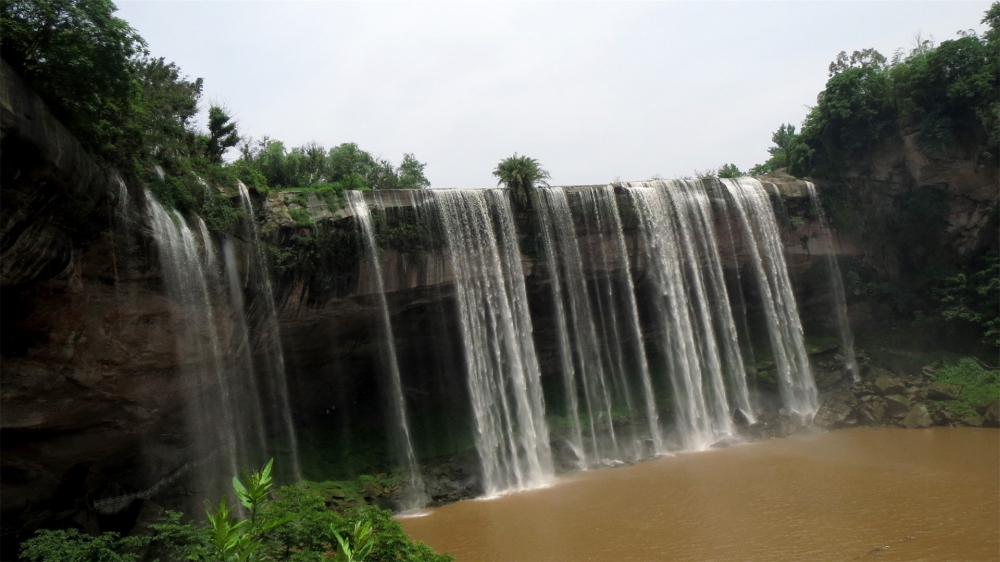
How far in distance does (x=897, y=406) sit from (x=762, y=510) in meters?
11.6

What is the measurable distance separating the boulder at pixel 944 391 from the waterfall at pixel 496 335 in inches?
532

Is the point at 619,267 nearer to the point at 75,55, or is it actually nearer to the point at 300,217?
the point at 300,217

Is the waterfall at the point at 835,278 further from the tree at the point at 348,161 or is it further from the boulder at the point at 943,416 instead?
the tree at the point at 348,161

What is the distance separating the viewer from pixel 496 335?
64.4 feet

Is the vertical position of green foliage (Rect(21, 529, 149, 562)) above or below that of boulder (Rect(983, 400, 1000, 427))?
above

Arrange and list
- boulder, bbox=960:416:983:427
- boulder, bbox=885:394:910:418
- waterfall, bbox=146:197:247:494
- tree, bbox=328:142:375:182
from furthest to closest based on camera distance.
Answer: tree, bbox=328:142:375:182 → boulder, bbox=885:394:910:418 → boulder, bbox=960:416:983:427 → waterfall, bbox=146:197:247:494

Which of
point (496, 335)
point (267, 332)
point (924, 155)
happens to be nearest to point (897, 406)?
point (924, 155)

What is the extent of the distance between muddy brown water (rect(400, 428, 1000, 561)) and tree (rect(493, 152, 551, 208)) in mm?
8699

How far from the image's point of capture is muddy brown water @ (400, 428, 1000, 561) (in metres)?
11.5

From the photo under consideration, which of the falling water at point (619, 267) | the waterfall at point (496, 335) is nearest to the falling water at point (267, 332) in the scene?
the waterfall at point (496, 335)

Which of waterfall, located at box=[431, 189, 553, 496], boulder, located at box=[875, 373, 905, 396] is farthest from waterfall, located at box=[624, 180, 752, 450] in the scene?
waterfall, located at box=[431, 189, 553, 496]

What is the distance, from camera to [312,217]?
17469mm

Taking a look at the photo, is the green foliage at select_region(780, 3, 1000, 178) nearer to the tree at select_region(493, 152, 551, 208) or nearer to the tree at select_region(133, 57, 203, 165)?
the tree at select_region(493, 152, 551, 208)

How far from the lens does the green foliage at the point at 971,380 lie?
21.0 m
